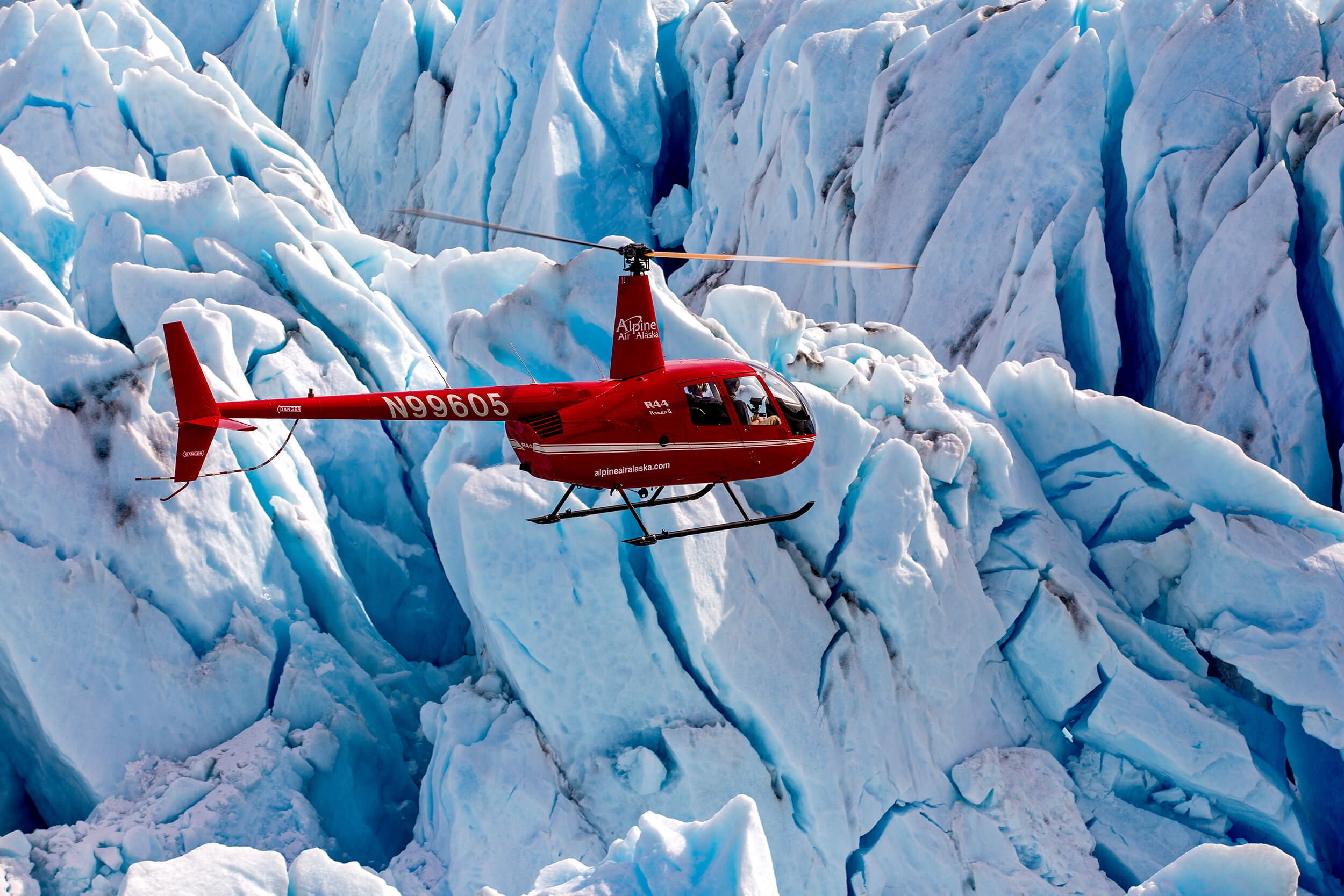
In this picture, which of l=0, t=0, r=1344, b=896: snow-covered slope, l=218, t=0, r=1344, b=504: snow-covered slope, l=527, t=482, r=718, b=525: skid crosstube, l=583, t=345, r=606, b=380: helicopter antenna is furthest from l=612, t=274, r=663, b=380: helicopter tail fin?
l=218, t=0, r=1344, b=504: snow-covered slope

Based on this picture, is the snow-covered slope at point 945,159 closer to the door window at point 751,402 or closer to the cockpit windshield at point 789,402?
the cockpit windshield at point 789,402

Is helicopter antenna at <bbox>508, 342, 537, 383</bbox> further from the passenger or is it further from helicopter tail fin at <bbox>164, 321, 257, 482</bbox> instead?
helicopter tail fin at <bbox>164, 321, 257, 482</bbox>

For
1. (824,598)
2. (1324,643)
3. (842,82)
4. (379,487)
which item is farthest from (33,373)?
(842,82)

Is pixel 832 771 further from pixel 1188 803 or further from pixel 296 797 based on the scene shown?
pixel 296 797

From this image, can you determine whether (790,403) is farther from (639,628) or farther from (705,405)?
(639,628)

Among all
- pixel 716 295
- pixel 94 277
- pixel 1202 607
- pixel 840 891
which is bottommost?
pixel 840 891

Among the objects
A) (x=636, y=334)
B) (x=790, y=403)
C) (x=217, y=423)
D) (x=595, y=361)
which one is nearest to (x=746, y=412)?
(x=790, y=403)
